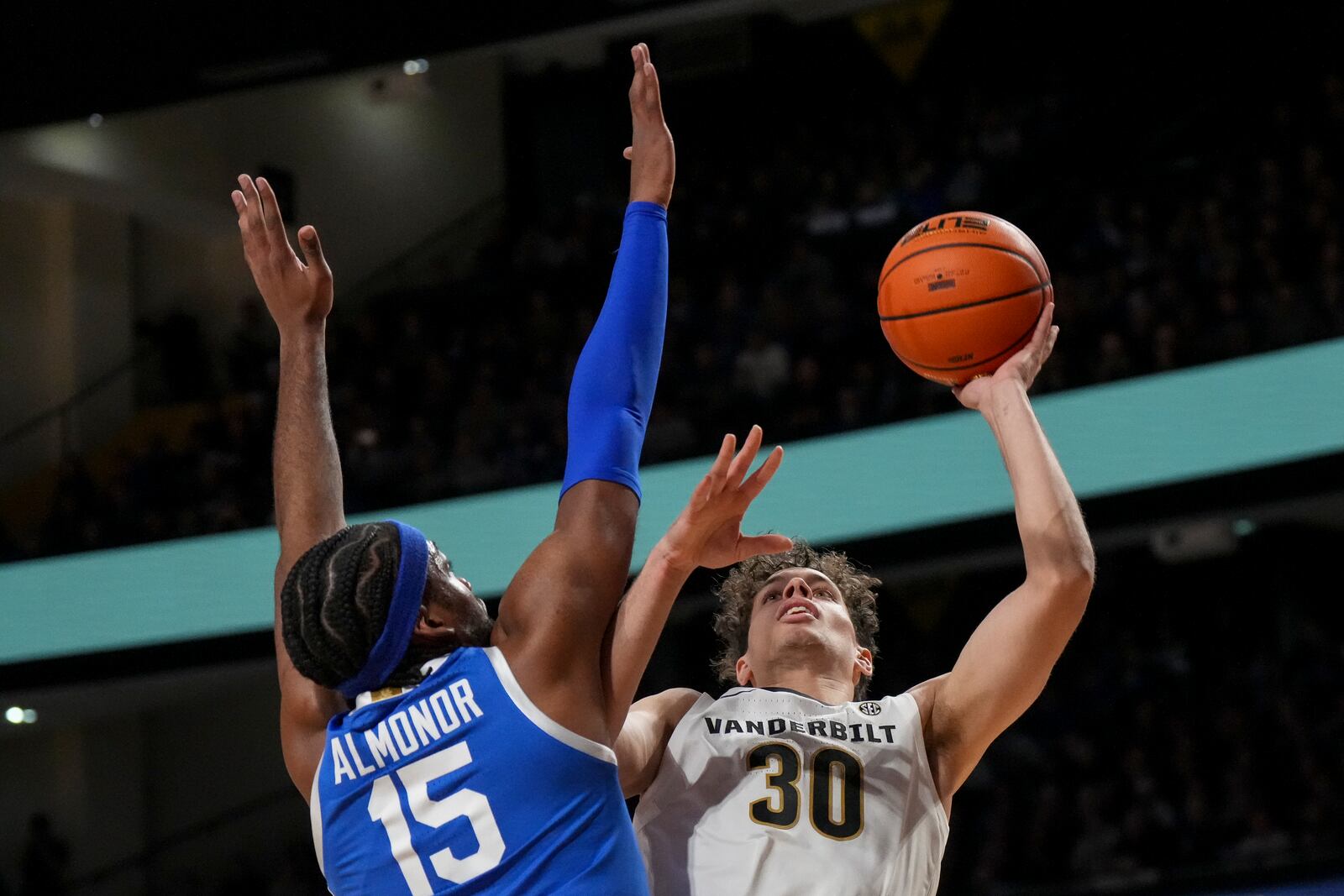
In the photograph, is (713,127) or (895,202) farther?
(713,127)

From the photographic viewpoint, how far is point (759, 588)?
12.6 feet

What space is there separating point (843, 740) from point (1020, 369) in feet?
2.84

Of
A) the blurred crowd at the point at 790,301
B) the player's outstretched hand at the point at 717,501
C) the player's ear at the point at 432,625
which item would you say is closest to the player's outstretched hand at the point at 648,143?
the player's outstretched hand at the point at 717,501

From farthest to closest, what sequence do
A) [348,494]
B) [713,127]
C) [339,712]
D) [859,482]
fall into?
[713,127] → [348,494] → [859,482] → [339,712]

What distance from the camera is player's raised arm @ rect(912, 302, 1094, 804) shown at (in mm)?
2689

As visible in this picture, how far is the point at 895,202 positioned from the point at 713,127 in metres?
3.68

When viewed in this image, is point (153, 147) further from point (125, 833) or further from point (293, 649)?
point (293, 649)

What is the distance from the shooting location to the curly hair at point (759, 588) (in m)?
3.88

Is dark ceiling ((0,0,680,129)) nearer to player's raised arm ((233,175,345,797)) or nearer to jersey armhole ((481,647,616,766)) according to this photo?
player's raised arm ((233,175,345,797))

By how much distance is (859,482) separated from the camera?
987 centimetres

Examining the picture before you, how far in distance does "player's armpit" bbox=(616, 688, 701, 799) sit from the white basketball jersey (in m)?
0.03

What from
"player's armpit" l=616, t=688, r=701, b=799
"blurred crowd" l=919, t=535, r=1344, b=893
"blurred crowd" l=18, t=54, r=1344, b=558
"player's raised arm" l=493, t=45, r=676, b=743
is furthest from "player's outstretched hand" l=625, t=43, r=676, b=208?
"blurred crowd" l=18, t=54, r=1344, b=558

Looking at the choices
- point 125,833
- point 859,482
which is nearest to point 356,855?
point 859,482

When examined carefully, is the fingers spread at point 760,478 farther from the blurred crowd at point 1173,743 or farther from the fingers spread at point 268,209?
the blurred crowd at point 1173,743
